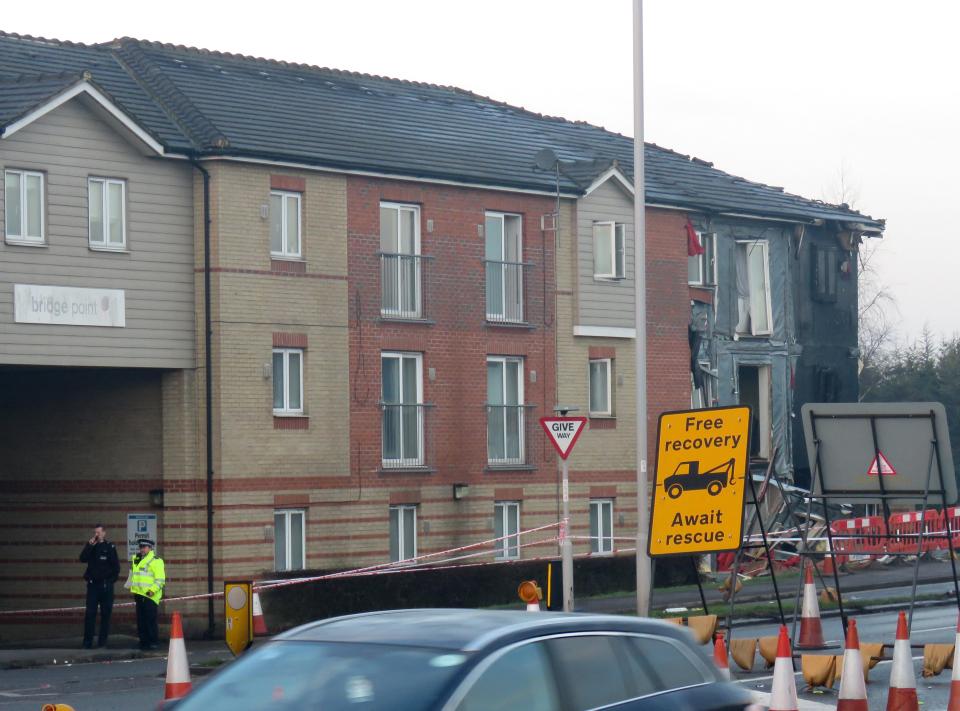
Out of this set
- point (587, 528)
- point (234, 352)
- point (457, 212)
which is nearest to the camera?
point (234, 352)

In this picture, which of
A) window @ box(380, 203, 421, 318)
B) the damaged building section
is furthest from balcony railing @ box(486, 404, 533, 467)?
the damaged building section

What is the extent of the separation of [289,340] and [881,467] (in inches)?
505

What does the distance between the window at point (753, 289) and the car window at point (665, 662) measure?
94.0ft

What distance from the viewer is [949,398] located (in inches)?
2307

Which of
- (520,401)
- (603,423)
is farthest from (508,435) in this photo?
(603,423)

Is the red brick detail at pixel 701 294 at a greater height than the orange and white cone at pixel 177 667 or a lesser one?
greater

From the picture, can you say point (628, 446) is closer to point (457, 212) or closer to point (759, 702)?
point (457, 212)

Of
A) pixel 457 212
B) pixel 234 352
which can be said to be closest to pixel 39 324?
pixel 234 352

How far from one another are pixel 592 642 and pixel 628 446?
25.4 metres

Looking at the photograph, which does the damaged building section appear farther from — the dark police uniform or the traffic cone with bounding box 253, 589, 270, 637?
the dark police uniform

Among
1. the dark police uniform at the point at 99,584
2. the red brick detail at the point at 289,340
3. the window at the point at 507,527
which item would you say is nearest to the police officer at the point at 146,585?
the dark police uniform at the point at 99,584

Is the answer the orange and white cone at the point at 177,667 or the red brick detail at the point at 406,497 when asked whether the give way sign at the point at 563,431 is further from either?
the orange and white cone at the point at 177,667

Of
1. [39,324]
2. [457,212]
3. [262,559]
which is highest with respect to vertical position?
[457,212]

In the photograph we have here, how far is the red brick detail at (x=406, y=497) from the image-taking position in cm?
2844
